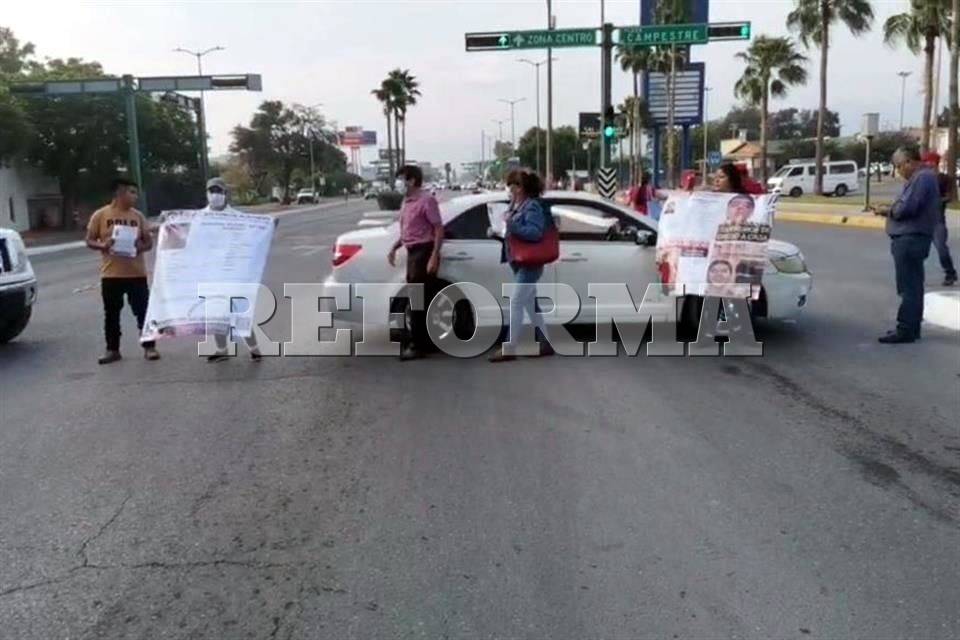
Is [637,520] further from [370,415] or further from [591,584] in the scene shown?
[370,415]

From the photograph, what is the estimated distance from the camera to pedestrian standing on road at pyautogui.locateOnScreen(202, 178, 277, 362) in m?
7.98

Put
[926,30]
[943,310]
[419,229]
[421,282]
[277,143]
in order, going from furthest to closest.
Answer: [277,143]
[926,30]
[943,310]
[421,282]
[419,229]

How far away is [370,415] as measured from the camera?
645 centimetres

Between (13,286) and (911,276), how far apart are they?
8.54 m

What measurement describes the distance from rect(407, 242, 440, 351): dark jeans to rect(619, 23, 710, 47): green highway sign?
1680cm

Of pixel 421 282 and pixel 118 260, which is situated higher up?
pixel 118 260

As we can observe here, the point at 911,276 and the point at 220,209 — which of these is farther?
the point at 911,276

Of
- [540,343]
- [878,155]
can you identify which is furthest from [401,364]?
[878,155]

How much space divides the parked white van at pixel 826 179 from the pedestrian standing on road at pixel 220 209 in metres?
43.1

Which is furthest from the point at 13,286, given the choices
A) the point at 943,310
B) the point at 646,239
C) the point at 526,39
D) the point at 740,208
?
the point at 526,39

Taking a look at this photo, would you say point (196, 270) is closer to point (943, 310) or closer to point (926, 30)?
point (943, 310)

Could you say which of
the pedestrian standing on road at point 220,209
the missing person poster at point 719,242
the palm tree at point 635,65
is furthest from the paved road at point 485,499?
the palm tree at point 635,65

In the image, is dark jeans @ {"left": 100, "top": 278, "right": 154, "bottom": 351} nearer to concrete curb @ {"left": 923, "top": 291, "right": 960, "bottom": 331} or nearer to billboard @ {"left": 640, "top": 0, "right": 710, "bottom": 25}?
concrete curb @ {"left": 923, "top": 291, "right": 960, "bottom": 331}

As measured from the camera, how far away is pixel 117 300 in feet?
27.0
